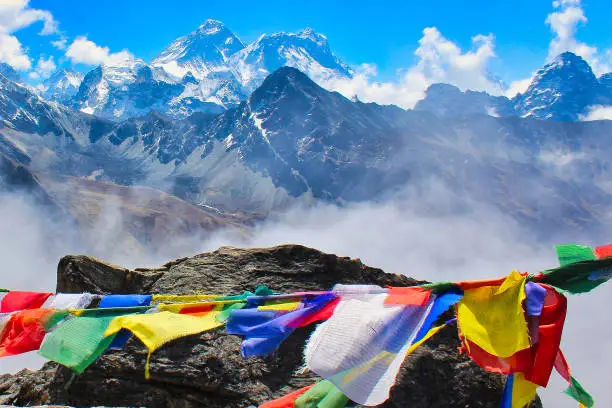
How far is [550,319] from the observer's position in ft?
17.9

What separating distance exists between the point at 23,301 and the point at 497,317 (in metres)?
7.82

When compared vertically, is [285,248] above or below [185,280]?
above

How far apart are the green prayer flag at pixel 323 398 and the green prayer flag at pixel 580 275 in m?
2.51

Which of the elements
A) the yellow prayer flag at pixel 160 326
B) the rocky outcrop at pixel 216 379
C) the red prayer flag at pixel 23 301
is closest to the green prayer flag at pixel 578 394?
the rocky outcrop at pixel 216 379

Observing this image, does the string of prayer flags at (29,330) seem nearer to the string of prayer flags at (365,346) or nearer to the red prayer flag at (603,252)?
the string of prayer flags at (365,346)

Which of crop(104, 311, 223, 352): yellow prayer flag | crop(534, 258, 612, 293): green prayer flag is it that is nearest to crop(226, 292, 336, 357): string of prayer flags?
crop(104, 311, 223, 352): yellow prayer flag

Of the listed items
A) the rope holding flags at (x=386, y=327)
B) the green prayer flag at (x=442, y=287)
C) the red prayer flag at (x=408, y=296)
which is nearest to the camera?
the rope holding flags at (x=386, y=327)

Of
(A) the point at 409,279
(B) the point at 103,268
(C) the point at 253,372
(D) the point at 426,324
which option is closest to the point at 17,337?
(C) the point at 253,372

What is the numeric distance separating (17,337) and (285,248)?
6742 millimetres

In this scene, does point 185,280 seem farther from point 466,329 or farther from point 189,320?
point 466,329

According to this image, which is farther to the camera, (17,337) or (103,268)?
(103,268)

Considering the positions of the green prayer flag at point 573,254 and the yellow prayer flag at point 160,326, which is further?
the yellow prayer flag at point 160,326

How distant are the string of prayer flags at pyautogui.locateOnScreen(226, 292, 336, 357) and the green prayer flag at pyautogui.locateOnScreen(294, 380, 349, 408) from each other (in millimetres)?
725

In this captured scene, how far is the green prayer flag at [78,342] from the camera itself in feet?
21.0
